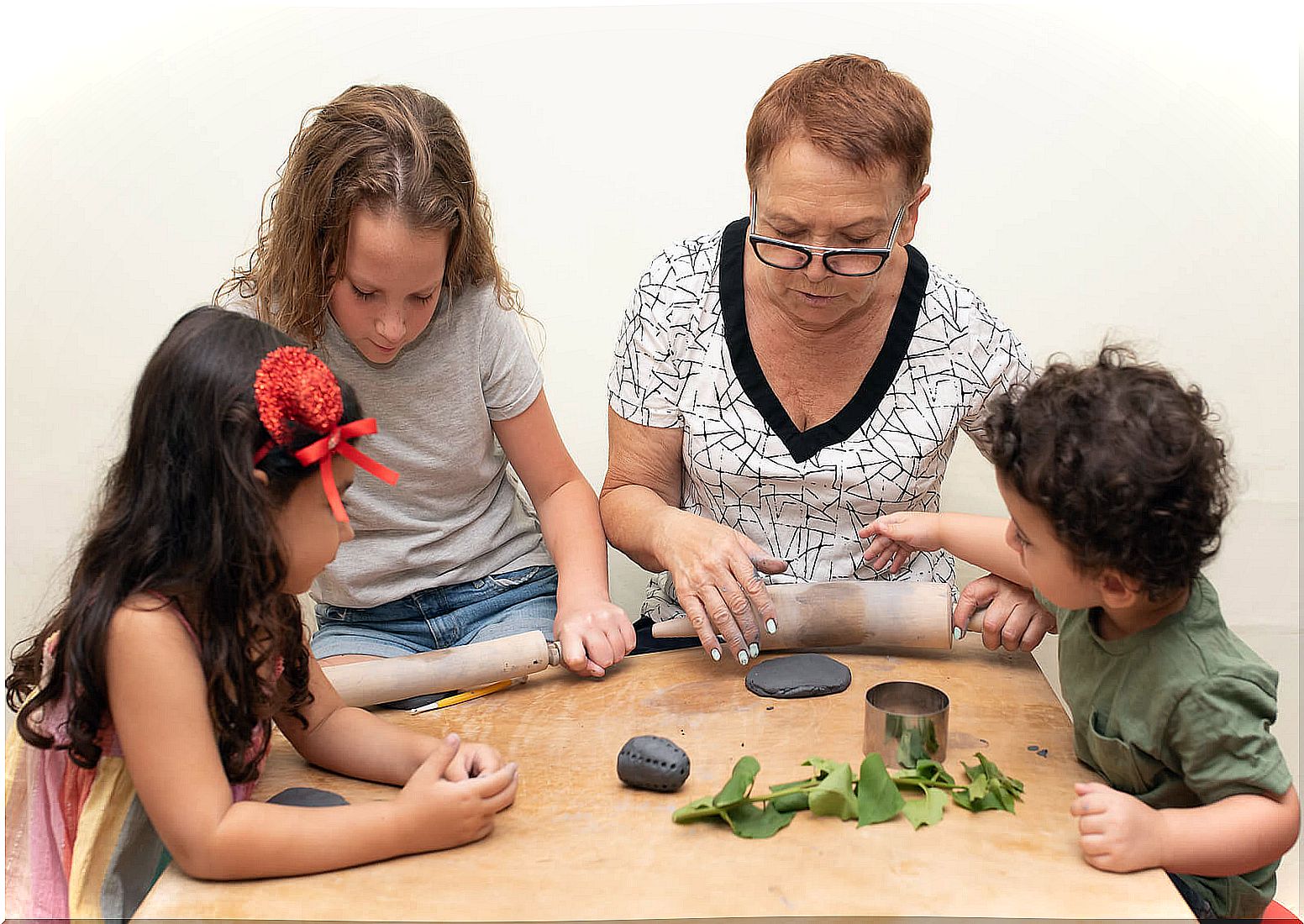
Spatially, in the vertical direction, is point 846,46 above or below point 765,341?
above

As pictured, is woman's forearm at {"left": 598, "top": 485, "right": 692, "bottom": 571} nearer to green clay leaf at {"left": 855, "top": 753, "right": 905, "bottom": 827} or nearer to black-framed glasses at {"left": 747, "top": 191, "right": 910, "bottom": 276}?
black-framed glasses at {"left": 747, "top": 191, "right": 910, "bottom": 276}

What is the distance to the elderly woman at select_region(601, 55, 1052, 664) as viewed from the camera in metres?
1.77

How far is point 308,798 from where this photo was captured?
55.0 inches

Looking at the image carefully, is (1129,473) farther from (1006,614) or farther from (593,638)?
(593,638)

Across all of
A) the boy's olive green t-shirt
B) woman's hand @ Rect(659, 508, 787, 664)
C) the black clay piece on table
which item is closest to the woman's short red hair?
woman's hand @ Rect(659, 508, 787, 664)

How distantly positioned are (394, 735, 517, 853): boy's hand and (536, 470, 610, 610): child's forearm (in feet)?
1.83

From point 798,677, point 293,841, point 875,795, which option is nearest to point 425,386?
point 798,677

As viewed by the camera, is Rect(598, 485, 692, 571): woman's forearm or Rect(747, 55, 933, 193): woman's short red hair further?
Rect(598, 485, 692, 571): woman's forearm

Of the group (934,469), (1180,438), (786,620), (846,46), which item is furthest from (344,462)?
(846,46)

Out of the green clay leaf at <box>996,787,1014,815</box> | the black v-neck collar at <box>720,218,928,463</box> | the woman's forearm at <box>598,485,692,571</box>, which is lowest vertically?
the green clay leaf at <box>996,787,1014,815</box>

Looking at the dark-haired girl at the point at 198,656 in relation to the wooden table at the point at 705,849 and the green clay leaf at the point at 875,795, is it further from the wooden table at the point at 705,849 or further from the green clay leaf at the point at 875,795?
the green clay leaf at the point at 875,795

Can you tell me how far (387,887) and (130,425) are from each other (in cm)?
54

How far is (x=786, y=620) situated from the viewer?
1785mm

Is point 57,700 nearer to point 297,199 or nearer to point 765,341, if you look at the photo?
point 297,199
